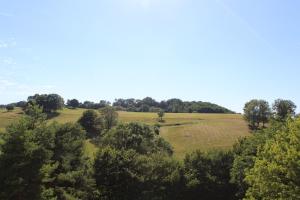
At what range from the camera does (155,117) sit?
150 m

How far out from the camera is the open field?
335 feet

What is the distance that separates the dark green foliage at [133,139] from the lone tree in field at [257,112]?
1916 inches

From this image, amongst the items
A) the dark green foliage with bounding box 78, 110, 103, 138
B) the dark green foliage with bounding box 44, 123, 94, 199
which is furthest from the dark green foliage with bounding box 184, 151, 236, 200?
the dark green foliage with bounding box 78, 110, 103, 138

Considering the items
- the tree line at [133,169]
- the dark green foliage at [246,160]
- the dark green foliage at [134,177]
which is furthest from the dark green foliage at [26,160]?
the dark green foliage at [246,160]

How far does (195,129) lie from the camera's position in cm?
12150

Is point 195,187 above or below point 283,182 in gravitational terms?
below

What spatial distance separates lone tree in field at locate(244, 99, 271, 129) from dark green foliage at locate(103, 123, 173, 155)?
160 feet

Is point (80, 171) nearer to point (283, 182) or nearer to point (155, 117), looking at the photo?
point (283, 182)

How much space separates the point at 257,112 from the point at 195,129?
2130cm

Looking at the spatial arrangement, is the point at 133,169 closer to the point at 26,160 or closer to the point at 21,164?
the point at 26,160

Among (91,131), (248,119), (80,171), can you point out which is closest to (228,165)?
(80,171)

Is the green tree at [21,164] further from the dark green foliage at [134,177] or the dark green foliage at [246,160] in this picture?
the dark green foliage at [246,160]

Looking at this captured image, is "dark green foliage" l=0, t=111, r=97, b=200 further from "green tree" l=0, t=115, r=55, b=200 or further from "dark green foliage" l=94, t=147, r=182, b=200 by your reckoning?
"dark green foliage" l=94, t=147, r=182, b=200

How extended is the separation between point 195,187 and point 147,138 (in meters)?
33.2
